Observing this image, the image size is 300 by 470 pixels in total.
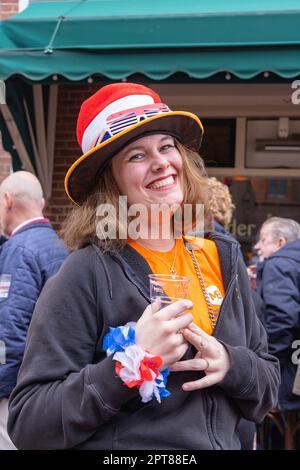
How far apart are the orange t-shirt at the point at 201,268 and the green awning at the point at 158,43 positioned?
2357 mm

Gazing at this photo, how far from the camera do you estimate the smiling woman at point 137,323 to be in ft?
4.35

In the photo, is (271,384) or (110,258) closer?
(110,258)

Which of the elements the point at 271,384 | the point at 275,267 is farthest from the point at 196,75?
the point at 271,384

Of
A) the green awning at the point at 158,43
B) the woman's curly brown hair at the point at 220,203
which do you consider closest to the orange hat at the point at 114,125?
the woman's curly brown hair at the point at 220,203

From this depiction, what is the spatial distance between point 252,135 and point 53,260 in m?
3.28

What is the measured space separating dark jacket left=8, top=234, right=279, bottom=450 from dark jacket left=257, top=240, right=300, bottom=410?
6.72 feet

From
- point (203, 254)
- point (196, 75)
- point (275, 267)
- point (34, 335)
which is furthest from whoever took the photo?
point (196, 75)

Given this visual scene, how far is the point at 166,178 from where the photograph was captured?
5.12 feet

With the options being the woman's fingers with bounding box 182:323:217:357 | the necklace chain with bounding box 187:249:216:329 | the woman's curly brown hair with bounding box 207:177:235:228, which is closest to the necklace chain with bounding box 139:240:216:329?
the necklace chain with bounding box 187:249:216:329

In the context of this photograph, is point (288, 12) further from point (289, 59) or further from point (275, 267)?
point (275, 267)

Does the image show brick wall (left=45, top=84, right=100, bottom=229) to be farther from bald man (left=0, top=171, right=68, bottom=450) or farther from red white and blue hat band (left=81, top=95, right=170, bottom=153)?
red white and blue hat band (left=81, top=95, right=170, bottom=153)

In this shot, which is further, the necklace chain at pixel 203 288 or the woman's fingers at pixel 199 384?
the necklace chain at pixel 203 288

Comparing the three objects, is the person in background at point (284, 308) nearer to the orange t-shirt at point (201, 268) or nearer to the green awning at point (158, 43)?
the green awning at point (158, 43)

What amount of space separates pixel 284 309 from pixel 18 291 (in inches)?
62.1
